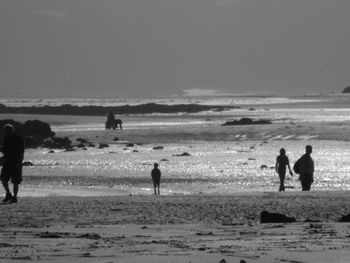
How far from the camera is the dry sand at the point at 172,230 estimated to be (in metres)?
9.64

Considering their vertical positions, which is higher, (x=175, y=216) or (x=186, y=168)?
(x=175, y=216)

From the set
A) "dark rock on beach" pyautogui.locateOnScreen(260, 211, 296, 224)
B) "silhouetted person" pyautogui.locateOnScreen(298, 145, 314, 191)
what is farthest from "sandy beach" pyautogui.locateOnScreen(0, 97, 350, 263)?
"silhouetted person" pyautogui.locateOnScreen(298, 145, 314, 191)

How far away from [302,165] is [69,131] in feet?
164

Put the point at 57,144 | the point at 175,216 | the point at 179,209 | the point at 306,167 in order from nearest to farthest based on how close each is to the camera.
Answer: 1. the point at 175,216
2. the point at 179,209
3. the point at 306,167
4. the point at 57,144

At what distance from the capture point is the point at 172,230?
12406 millimetres

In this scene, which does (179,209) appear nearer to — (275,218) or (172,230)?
(275,218)

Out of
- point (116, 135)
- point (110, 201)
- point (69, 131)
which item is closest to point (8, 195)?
point (110, 201)

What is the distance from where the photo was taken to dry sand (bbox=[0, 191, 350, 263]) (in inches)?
380

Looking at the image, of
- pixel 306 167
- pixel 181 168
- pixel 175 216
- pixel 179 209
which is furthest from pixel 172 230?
pixel 181 168

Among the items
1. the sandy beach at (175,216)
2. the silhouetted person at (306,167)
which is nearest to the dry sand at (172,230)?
the sandy beach at (175,216)

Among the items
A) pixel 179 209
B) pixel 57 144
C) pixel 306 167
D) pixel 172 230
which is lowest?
pixel 57 144


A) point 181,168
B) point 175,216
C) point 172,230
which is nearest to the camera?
point 172,230

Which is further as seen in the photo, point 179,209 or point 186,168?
point 186,168

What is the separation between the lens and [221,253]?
384 inches
